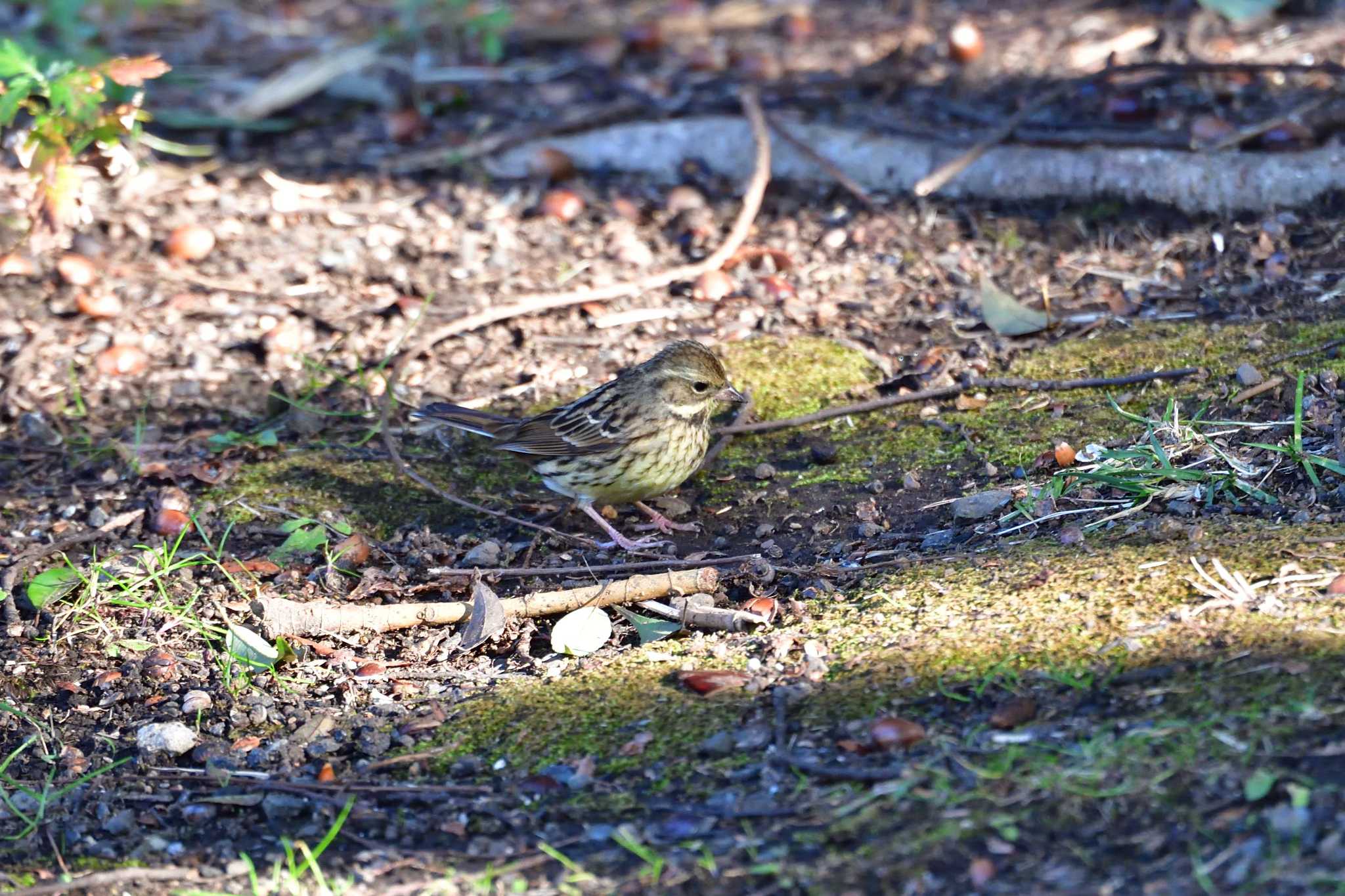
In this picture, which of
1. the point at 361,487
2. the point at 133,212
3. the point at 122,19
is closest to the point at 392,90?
the point at 133,212

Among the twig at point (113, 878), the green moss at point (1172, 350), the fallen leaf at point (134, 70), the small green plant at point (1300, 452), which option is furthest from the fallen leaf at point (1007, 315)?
the twig at point (113, 878)

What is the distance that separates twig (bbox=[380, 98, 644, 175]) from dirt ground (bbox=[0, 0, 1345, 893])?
0.18 meters

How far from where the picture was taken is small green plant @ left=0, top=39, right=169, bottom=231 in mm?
5504

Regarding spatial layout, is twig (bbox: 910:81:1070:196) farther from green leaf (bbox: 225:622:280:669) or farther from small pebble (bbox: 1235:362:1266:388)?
green leaf (bbox: 225:622:280:669)

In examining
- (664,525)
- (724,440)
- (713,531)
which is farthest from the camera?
(724,440)

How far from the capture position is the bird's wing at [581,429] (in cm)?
541

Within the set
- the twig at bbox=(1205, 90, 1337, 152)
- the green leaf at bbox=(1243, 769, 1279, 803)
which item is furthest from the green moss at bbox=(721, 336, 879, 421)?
the green leaf at bbox=(1243, 769, 1279, 803)

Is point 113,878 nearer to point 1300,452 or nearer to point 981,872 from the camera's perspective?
point 981,872

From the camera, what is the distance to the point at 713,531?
17.2ft

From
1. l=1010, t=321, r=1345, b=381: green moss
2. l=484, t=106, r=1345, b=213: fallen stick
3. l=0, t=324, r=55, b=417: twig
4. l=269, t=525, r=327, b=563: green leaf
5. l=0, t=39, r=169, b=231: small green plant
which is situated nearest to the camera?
l=269, t=525, r=327, b=563: green leaf

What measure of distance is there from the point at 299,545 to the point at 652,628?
1516 millimetres

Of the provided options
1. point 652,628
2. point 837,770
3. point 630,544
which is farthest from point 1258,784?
point 630,544

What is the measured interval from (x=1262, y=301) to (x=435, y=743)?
4.03 metres

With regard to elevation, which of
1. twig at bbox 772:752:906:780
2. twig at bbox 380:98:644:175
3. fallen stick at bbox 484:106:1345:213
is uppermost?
twig at bbox 380:98:644:175
